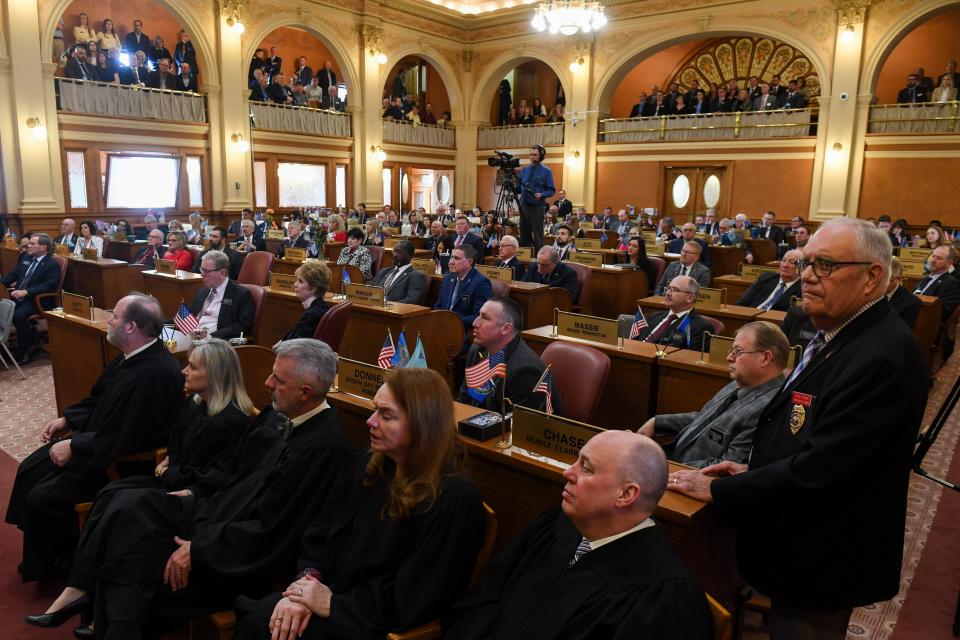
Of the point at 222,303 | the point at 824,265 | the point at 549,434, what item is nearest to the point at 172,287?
the point at 222,303

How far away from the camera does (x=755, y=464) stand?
1885mm

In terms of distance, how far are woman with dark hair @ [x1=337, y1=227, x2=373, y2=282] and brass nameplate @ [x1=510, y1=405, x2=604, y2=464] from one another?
5.51 meters

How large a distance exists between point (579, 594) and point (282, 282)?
16.4ft

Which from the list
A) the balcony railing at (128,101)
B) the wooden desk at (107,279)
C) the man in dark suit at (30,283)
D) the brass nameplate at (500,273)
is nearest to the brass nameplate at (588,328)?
the brass nameplate at (500,273)

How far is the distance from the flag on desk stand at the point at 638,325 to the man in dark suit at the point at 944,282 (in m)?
3.78

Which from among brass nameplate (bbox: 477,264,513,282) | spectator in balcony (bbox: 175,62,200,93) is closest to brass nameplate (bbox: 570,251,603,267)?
brass nameplate (bbox: 477,264,513,282)

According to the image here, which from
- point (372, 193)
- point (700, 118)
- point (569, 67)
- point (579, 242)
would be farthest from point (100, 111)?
point (700, 118)

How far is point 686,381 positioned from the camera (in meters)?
3.71

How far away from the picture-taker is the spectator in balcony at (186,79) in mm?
14242

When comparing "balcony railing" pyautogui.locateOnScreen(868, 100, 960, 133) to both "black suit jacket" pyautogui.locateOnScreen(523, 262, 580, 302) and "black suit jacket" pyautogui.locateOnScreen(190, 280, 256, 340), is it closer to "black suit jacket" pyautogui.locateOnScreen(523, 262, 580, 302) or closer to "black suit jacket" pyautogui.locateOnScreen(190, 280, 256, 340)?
"black suit jacket" pyautogui.locateOnScreen(523, 262, 580, 302)

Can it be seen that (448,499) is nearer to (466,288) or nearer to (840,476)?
(840,476)

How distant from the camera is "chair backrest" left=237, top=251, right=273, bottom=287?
734 centimetres

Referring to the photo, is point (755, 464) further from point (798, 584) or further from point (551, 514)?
point (551, 514)

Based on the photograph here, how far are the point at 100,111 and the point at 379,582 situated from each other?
13784 mm
